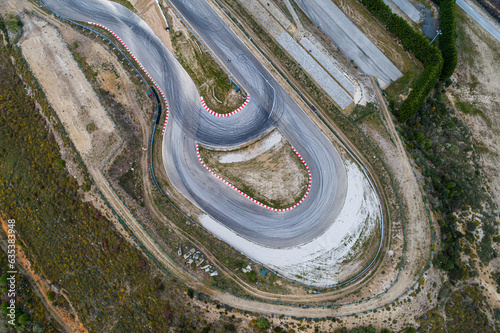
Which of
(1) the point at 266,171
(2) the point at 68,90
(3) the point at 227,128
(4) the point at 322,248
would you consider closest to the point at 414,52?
(1) the point at 266,171

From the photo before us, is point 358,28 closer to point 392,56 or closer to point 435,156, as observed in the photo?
point 392,56

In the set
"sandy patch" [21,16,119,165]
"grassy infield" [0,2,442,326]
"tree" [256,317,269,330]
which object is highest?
"sandy patch" [21,16,119,165]

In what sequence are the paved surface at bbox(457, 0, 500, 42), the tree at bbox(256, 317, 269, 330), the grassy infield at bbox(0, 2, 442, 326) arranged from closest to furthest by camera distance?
the tree at bbox(256, 317, 269, 330) < the grassy infield at bbox(0, 2, 442, 326) < the paved surface at bbox(457, 0, 500, 42)

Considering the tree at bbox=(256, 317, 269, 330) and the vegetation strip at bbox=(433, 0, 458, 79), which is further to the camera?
the vegetation strip at bbox=(433, 0, 458, 79)

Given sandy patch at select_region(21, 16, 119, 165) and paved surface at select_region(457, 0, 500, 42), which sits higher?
sandy patch at select_region(21, 16, 119, 165)

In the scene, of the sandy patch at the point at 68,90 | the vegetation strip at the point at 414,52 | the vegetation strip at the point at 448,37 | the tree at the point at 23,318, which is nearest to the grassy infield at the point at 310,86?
the vegetation strip at the point at 414,52

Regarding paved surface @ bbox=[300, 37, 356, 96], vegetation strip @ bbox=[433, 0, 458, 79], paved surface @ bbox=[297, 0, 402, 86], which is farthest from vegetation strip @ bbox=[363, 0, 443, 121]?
paved surface @ bbox=[300, 37, 356, 96]

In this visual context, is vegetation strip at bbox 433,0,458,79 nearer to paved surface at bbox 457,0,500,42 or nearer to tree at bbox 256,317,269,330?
paved surface at bbox 457,0,500,42
